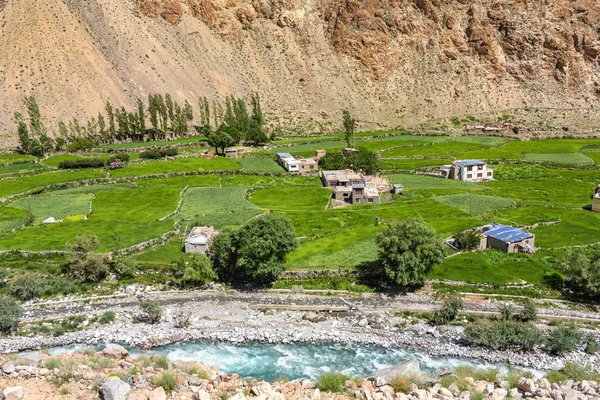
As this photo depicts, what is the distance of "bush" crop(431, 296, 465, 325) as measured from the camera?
3741cm

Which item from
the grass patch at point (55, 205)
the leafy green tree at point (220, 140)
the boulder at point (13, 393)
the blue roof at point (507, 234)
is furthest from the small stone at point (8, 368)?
the leafy green tree at point (220, 140)

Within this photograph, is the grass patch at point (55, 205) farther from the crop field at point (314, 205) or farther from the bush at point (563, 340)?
the bush at point (563, 340)

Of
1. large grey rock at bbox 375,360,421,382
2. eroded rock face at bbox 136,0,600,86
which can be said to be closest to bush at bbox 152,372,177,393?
large grey rock at bbox 375,360,421,382

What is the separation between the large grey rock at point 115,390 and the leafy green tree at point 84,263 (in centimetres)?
2508

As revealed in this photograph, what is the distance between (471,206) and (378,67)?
87797mm

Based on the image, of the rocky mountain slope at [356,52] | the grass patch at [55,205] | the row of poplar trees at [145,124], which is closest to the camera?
the grass patch at [55,205]

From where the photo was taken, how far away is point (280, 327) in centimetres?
3725

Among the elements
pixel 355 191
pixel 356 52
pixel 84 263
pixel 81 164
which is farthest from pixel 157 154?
pixel 356 52

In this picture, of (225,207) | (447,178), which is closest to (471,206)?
(447,178)

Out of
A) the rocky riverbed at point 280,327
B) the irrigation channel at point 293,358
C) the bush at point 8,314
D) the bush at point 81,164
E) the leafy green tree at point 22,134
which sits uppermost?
the leafy green tree at point 22,134

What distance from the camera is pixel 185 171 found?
8700 cm

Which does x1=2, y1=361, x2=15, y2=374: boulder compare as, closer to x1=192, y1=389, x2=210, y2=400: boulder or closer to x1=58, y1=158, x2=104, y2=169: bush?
x1=192, y1=389, x2=210, y2=400: boulder

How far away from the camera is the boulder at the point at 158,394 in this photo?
69.8ft

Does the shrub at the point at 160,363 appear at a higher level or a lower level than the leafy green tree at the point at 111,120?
lower
